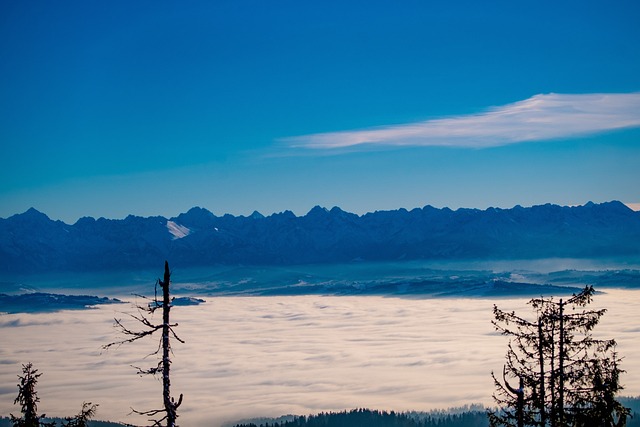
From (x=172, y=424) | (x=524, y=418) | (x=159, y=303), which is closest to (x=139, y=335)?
(x=159, y=303)

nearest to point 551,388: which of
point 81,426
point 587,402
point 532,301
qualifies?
point 587,402

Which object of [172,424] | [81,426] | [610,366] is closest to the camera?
[172,424]

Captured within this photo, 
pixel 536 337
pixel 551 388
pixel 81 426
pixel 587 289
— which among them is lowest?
pixel 81 426

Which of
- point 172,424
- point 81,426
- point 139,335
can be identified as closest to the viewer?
point 139,335

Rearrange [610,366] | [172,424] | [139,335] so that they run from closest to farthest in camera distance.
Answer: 1. [139,335]
2. [172,424]
3. [610,366]

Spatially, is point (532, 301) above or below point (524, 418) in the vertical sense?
above

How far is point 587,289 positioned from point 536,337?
242cm

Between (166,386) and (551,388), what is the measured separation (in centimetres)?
1303

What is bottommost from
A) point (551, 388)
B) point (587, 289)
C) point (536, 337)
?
point (551, 388)

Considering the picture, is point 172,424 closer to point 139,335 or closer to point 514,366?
point 139,335

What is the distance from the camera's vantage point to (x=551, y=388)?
25.3 metres

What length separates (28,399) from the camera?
107ft

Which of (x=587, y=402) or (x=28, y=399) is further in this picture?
(x=28, y=399)

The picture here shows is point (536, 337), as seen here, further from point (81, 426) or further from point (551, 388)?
point (81, 426)
